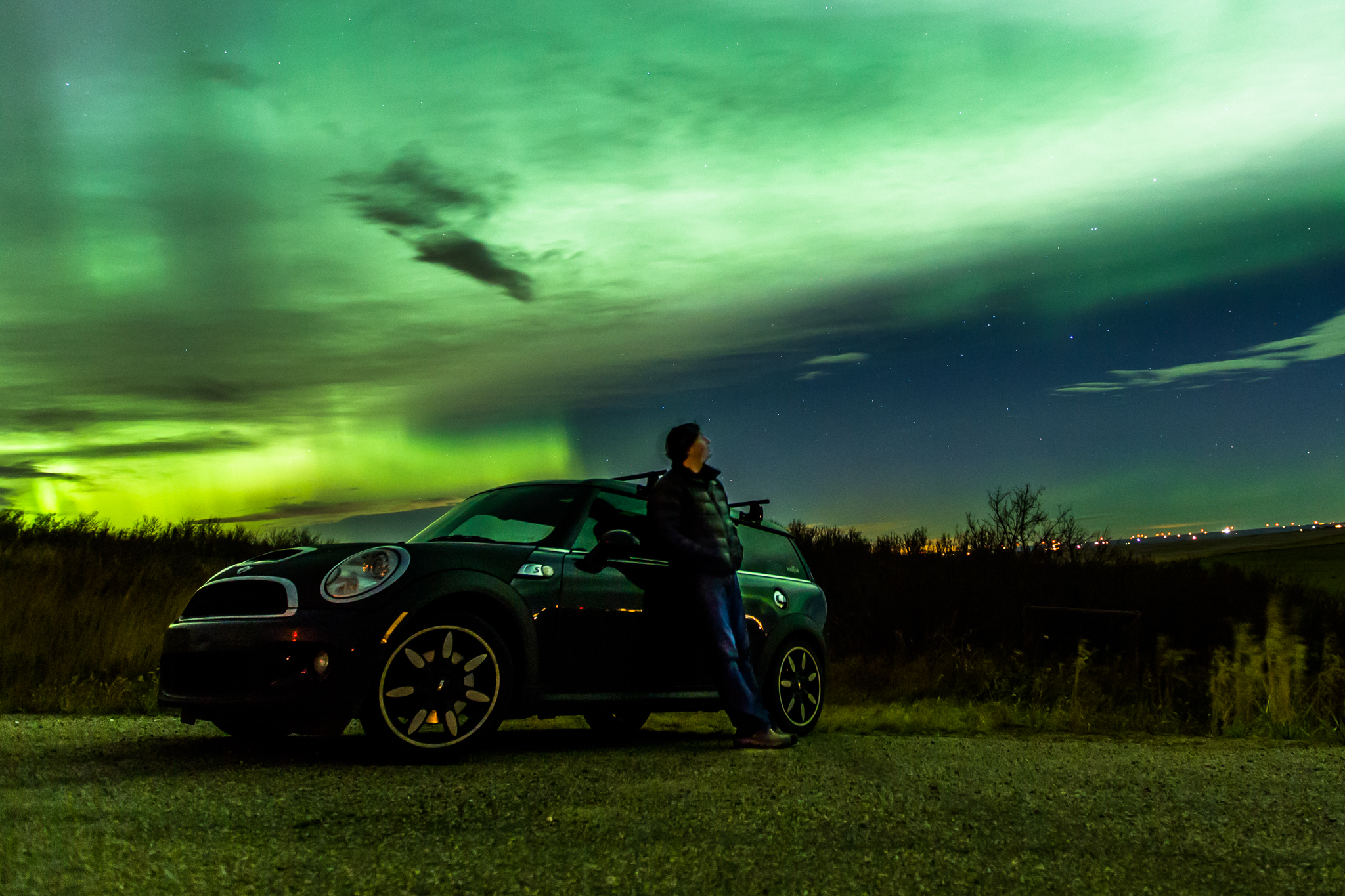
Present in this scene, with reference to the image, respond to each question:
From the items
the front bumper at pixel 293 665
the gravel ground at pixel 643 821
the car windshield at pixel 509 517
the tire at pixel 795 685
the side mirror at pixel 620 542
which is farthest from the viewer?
the tire at pixel 795 685

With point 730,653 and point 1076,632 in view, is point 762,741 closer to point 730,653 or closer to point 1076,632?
point 730,653

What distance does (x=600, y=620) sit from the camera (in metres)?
7.05

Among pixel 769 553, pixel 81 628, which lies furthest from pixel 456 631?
pixel 81 628

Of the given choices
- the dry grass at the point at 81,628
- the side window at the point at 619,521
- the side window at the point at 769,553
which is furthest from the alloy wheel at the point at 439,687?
the dry grass at the point at 81,628

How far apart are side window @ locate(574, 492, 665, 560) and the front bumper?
5.44ft

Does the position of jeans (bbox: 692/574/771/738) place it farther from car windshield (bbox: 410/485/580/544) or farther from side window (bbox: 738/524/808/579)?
car windshield (bbox: 410/485/580/544)

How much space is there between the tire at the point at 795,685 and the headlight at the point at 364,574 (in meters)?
2.94

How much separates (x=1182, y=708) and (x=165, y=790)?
12.1 metres

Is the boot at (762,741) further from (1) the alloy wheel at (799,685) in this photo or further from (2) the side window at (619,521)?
(2) the side window at (619,521)

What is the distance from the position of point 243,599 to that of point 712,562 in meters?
2.74

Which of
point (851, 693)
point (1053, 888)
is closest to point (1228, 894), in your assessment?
point (1053, 888)

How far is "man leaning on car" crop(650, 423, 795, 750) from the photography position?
7.33 metres

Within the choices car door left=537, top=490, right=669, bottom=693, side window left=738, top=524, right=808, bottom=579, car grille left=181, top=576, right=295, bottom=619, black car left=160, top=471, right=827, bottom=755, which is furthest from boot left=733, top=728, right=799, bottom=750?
car grille left=181, top=576, right=295, bottom=619

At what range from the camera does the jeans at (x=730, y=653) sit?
24.0 feet
